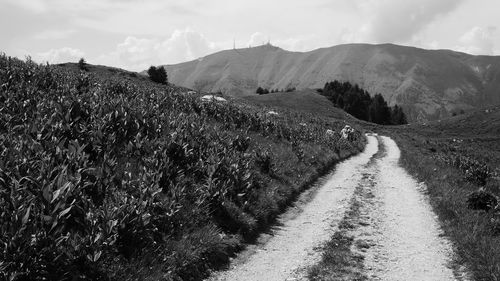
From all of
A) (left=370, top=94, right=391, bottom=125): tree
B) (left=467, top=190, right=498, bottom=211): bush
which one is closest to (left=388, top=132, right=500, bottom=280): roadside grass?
(left=467, top=190, right=498, bottom=211): bush

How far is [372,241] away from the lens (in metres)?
10.3

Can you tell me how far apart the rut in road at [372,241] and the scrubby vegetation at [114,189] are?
2.63ft

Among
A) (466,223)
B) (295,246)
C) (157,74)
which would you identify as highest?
(157,74)

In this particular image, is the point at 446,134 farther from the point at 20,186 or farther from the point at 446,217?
the point at 20,186

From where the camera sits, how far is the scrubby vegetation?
6398 millimetres

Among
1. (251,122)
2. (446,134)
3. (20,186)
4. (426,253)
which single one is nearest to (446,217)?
(426,253)

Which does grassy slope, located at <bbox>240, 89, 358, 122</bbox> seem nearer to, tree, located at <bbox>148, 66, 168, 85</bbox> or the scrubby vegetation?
tree, located at <bbox>148, 66, 168, 85</bbox>

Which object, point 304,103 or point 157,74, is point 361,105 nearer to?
point 304,103

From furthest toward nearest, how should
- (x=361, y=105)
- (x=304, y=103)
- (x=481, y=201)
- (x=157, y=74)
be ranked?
(x=361, y=105), (x=304, y=103), (x=157, y=74), (x=481, y=201)

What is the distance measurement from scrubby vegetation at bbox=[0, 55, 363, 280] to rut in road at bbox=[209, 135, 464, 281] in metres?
0.80

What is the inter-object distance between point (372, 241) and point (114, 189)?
6.44 metres

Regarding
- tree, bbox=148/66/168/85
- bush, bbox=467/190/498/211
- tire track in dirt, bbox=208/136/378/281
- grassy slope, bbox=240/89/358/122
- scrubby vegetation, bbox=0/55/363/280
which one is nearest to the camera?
scrubby vegetation, bbox=0/55/363/280

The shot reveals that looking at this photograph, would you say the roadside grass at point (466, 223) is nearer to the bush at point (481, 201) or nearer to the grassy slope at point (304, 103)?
the bush at point (481, 201)

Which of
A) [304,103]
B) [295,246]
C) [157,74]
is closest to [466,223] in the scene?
[295,246]
